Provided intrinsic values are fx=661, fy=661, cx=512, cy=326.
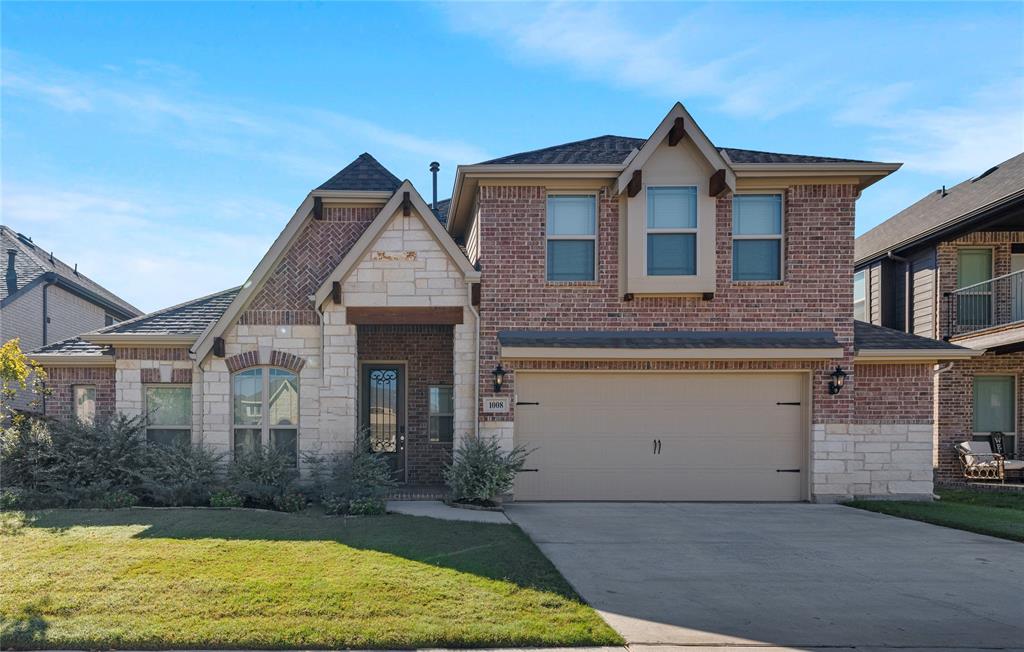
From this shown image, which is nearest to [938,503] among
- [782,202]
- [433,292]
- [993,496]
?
[993,496]

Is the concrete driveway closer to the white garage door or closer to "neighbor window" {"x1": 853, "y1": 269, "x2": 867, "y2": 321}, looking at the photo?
the white garage door

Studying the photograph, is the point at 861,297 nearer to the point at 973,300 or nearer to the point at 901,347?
the point at 973,300

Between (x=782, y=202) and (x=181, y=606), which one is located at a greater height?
(x=782, y=202)

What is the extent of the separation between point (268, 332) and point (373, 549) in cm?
565

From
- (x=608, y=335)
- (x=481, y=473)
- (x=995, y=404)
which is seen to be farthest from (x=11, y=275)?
(x=995, y=404)

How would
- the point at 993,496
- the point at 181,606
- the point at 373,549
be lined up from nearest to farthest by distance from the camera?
the point at 181,606 → the point at 373,549 → the point at 993,496

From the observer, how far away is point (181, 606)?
5.83 meters

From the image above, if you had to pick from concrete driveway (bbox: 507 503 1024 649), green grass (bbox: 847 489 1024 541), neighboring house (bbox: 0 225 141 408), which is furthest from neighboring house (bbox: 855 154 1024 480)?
neighboring house (bbox: 0 225 141 408)

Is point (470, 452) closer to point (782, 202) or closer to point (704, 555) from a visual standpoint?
point (704, 555)

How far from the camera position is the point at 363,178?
1329 cm

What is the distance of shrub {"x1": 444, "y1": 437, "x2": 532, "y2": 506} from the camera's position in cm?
1120

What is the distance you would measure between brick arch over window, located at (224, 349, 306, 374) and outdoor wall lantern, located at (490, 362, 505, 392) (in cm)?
349

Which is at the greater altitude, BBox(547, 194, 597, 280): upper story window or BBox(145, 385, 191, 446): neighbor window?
BBox(547, 194, 597, 280): upper story window

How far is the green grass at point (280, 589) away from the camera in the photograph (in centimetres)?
527
